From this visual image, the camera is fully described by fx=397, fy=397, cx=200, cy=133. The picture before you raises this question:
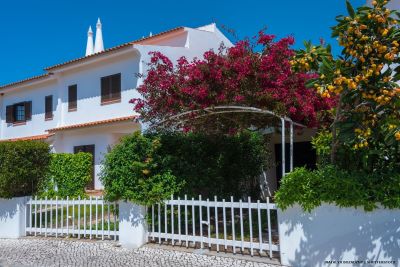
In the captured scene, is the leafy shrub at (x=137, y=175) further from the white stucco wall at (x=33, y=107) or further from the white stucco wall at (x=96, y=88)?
the white stucco wall at (x=33, y=107)

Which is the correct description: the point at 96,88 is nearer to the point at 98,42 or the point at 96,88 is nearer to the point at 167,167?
the point at 98,42

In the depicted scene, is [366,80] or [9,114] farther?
[9,114]

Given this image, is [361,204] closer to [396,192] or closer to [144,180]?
[396,192]

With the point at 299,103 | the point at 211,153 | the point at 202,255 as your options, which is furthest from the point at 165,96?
the point at 202,255

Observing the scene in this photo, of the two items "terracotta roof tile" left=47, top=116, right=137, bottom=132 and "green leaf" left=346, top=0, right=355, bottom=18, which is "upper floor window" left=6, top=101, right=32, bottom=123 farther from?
"green leaf" left=346, top=0, right=355, bottom=18

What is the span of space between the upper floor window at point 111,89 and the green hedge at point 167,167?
8842 mm

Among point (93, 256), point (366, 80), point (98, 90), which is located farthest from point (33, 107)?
point (366, 80)

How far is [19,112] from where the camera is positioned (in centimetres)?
2319

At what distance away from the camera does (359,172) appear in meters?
5.79

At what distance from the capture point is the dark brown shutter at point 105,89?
704 inches

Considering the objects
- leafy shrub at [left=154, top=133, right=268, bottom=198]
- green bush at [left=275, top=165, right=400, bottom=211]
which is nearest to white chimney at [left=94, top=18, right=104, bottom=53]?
leafy shrub at [left=154, top=133, right=268, bottom=198]

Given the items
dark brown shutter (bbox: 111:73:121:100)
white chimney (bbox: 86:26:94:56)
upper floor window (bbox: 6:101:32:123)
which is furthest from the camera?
white chimney (bbox: 86:26:94:56)

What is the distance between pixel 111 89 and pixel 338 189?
45.2ft

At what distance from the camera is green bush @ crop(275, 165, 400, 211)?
541cm
